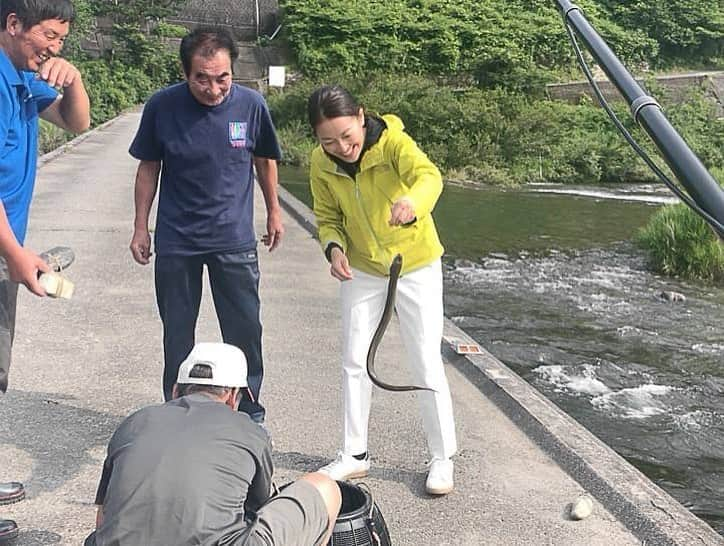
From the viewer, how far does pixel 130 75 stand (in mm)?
46000

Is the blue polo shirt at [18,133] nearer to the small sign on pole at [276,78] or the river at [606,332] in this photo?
the river at [606,332]

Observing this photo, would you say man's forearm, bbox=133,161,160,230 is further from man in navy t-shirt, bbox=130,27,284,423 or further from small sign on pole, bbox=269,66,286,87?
small sign on pole, bbox=269,66,286,87

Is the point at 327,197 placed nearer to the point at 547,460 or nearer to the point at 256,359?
the point at 256,359

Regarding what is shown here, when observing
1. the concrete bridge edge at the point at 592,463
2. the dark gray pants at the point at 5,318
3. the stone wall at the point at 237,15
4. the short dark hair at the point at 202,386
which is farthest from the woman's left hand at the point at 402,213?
the stone wall at the point at 237,15

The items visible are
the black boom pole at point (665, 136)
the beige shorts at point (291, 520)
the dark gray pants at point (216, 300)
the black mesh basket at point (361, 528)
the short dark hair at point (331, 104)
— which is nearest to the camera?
the black boom pole at point (665, 136)

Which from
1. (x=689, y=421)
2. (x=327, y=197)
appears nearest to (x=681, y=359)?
(x=689, y=421)

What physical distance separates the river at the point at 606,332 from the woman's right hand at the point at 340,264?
9.23ft

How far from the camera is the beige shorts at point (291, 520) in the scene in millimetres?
2926

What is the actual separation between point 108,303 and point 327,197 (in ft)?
14.1

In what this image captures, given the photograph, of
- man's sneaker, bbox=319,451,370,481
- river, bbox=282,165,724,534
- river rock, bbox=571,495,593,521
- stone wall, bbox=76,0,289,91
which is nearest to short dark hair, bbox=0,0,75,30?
man's sneaker, bbox=319,451,370,481

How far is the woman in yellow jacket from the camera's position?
13.6 feet

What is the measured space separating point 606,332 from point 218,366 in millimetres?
7733

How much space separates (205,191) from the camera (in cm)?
450

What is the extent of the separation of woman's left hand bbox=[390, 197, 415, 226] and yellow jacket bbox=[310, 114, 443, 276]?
0.20 metres
